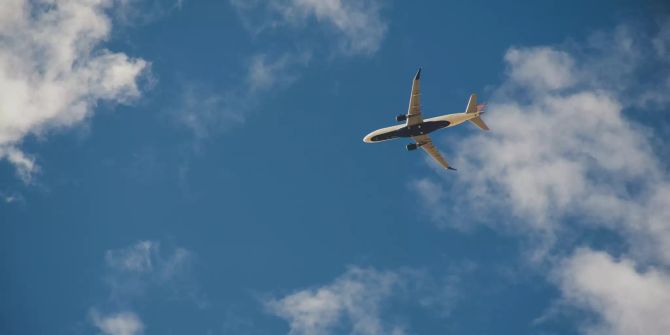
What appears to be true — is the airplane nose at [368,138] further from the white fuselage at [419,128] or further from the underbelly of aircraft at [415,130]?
the underbelly of aircraft at [415,130]

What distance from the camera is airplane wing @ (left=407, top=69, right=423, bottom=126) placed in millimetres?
93000

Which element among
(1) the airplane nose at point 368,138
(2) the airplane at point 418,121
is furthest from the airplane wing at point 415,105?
(1) the airplane nose at point 368,138

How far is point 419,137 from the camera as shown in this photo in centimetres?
10075

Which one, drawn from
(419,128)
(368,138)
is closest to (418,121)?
(419,128)

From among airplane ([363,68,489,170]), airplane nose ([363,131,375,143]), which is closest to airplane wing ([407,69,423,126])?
airplane ([363,68,489,170])

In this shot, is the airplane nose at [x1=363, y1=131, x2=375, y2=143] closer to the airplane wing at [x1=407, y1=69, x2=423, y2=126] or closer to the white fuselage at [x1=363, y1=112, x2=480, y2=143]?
the white fuselage at [x1=363, y1=112, x2=480, y2=143]

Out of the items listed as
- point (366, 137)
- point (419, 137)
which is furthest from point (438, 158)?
point (366, 137)

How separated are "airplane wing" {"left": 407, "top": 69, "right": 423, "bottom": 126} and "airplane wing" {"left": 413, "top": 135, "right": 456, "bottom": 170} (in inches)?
183

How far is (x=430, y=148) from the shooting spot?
10319cm

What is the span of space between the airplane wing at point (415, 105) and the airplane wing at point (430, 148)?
4639mm

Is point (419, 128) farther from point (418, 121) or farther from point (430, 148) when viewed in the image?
point (430, 148)

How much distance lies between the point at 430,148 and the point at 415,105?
10.7 meters

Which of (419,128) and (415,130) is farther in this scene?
(415,130)

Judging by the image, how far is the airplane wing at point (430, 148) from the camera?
10131 centimetres
